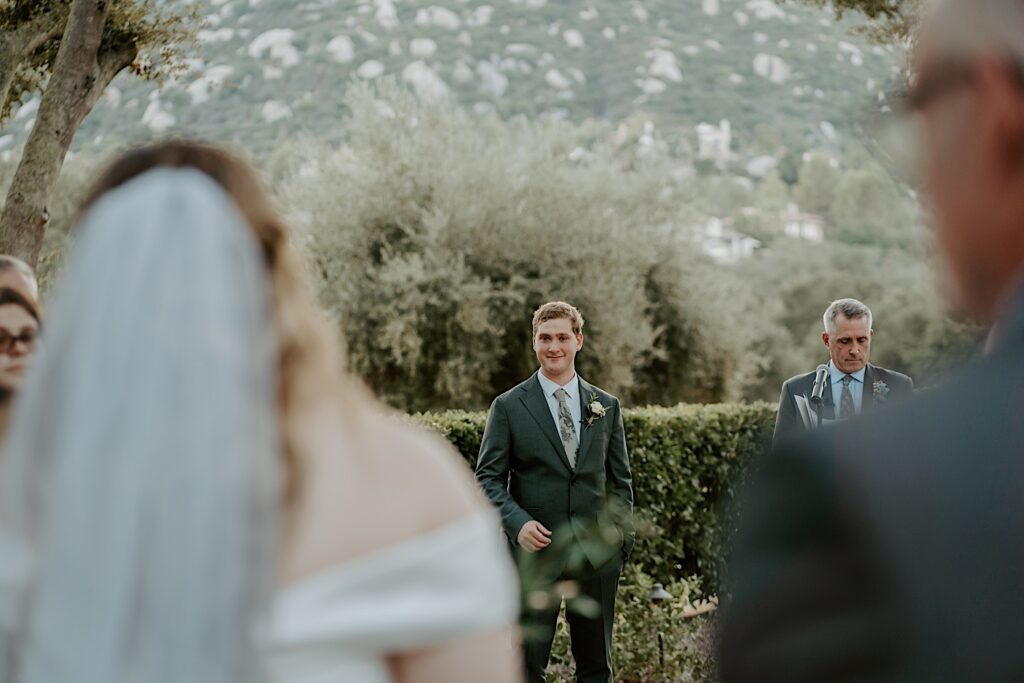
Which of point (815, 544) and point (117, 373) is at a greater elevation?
point (815, 544)

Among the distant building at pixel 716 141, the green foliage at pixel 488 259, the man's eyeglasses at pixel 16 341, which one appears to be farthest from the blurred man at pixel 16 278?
the distant building at pixel 716 141

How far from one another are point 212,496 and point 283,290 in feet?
0.97

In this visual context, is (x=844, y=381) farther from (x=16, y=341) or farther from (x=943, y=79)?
(x=943, y=79)

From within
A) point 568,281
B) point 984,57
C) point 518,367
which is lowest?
point 518,367

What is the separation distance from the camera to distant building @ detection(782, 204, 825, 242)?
1839 inches

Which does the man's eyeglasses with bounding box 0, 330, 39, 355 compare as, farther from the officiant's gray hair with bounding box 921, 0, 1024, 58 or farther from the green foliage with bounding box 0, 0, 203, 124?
the green foliage with bounding box 0, 0, 203, 124

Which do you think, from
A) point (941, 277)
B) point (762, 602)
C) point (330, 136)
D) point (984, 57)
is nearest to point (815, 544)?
point (762, 602)

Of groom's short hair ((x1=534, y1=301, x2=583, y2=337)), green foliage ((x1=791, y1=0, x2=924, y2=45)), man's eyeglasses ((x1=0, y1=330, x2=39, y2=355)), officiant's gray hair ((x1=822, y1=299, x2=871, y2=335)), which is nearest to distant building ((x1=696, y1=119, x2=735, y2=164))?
green foliage ((x1=791, y1=0, x2=924, y2=45))

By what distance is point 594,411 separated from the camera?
21.2 ft

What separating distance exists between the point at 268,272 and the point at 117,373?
0.75 feet

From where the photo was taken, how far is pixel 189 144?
4.95ft

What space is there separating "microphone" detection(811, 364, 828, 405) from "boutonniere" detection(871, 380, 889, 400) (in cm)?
28

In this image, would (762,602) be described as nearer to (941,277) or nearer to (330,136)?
(941,277)

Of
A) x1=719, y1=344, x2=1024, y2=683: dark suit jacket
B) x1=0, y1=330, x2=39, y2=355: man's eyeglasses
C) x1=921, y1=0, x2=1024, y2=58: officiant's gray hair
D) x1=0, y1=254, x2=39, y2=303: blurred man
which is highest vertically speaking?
x1=921, y1=0, x2=1024, y2=58: officiant's gray hair
